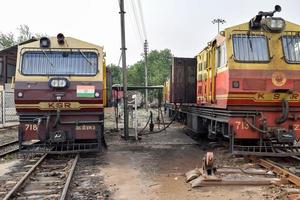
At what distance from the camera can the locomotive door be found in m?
12.9

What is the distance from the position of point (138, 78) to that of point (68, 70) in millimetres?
79804

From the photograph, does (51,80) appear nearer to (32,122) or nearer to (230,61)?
(32,122)

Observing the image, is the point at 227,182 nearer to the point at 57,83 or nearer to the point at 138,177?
the point at 138,177

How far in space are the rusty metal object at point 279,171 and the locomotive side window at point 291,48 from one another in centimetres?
265

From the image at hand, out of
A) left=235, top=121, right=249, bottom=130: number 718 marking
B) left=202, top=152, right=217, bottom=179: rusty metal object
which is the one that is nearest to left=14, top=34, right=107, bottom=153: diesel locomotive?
left=235, top=121, right=249, bottom=130: number 718 marking

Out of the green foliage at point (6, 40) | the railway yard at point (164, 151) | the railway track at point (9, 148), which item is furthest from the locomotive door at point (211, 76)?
the green foliage at point (6, 40)

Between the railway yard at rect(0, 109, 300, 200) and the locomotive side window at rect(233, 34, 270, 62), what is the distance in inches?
99.3

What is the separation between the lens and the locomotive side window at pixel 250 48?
11327 mm

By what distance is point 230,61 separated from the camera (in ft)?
36.6

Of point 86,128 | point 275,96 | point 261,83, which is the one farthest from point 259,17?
point 86,128

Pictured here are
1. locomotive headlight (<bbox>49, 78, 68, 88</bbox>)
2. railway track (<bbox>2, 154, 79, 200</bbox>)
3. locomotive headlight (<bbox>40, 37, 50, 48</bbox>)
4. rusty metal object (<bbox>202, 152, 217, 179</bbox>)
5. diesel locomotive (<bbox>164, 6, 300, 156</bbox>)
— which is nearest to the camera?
railway track (<bbox>2, 154, 79, 200</bbox>)

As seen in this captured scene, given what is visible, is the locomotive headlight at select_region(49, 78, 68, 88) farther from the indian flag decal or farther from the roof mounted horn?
the roof mounted horn

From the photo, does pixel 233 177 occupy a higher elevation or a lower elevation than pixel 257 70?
lower

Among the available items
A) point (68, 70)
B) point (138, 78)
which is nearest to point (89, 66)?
point (68, 70)
